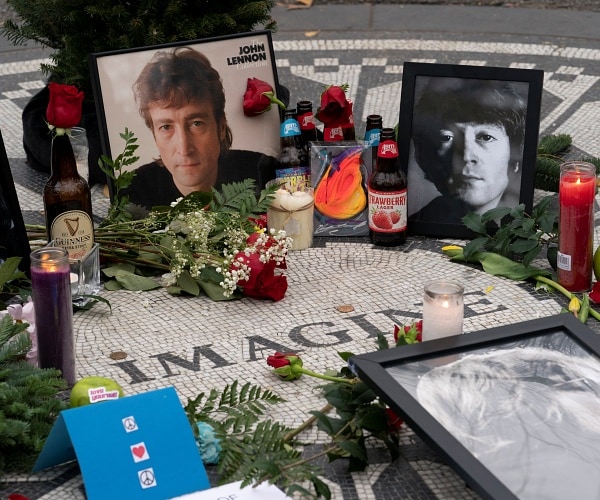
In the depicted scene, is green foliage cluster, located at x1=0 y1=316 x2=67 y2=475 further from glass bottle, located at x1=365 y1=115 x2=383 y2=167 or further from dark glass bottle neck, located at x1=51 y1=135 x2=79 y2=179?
glass bottle, located at x1=365 y1=115 x2=383 y2=167

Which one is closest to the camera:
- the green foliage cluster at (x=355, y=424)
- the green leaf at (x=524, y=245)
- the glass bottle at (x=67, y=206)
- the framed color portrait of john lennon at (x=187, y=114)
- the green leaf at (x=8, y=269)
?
the green foliage cluster at (x=355, y=424)

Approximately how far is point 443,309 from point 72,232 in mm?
1106

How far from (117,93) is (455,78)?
1015 millimetres

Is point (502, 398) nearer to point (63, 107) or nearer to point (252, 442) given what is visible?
point (252, 442)

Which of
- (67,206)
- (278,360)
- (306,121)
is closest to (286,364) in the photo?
(278,360)

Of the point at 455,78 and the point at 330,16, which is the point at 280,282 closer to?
the point at 455,78

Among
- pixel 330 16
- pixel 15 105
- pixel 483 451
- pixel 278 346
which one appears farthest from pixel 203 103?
pixel 330 16

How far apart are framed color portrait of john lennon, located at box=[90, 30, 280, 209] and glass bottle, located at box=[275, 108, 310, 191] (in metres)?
0.14

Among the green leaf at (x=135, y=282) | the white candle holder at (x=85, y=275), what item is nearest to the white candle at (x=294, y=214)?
the green leaf at (x=135, y=282)

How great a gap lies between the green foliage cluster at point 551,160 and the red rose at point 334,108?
0.63 metres

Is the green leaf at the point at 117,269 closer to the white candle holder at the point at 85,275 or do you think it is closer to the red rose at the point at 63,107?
the white candle holder at the point at 85,275

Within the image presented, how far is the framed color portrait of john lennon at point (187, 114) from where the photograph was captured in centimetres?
329

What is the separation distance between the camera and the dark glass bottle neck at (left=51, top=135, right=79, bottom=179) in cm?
280

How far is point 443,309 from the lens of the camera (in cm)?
225
